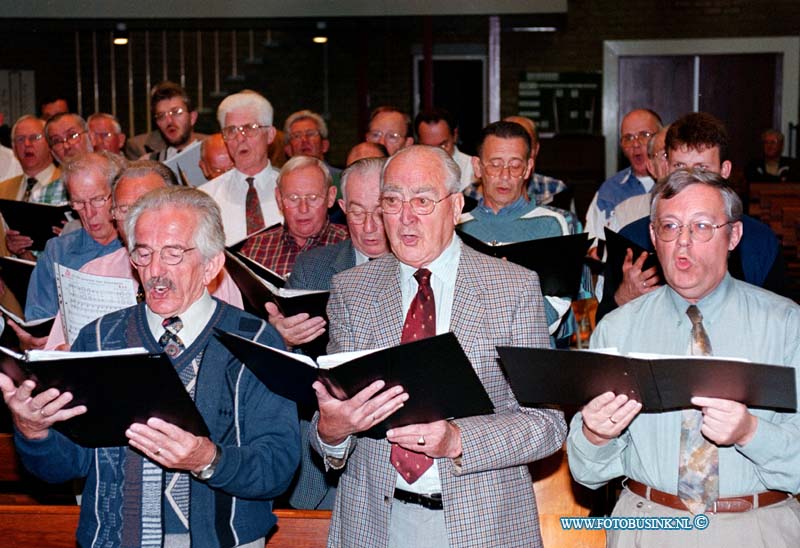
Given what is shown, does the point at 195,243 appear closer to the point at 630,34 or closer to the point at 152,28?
the point at 152,28

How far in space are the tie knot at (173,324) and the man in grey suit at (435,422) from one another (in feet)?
1.25

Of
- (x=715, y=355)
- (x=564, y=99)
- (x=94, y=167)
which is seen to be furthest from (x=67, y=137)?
(x=564, y=99)

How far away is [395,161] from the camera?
2637 mm

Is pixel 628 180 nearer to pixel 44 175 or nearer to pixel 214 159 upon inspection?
pixel 214 159

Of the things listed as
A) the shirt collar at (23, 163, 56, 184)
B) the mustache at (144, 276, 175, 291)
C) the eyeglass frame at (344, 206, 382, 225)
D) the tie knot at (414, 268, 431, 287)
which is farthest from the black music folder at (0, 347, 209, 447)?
the shirt collar at (23, 163, 56, 184)

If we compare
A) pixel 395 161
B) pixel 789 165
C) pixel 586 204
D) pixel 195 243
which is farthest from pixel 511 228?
pixel 789 165

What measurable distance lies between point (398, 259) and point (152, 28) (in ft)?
26.0

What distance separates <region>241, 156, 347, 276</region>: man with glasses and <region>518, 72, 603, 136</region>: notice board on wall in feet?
25.7

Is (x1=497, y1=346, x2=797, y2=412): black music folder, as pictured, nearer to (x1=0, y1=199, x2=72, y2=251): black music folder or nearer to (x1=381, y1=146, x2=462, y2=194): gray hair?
(x1=381, y1=146, x2=462, y2=194): gray hair

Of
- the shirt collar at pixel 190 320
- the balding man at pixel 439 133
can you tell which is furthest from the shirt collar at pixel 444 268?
the balding man at pixel 439 133

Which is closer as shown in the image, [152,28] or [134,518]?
[134,518]

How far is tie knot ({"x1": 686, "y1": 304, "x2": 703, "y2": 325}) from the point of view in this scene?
2410 millimetres

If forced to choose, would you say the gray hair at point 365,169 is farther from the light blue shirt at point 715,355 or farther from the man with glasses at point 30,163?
the man with glasses at point 30,163

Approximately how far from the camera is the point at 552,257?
11.3 feet
